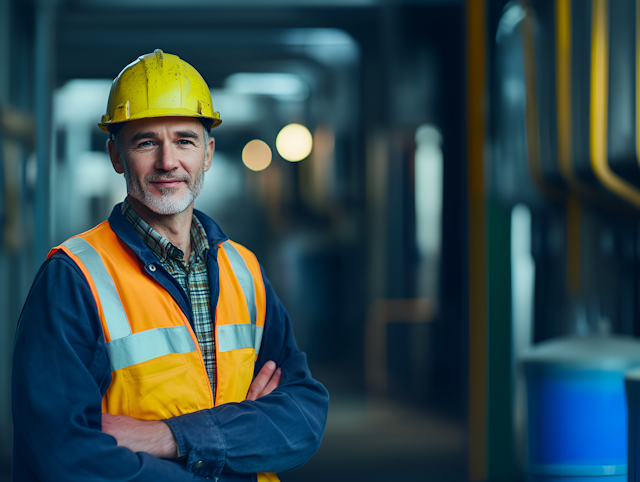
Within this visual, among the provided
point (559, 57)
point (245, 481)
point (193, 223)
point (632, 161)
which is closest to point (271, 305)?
point (193, 223)

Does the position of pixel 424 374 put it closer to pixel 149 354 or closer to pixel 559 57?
pixel 559 57

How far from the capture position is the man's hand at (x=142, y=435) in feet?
3.89

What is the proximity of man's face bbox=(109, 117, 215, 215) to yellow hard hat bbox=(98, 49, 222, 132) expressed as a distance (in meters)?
0.02

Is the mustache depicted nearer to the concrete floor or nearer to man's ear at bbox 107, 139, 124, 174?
man's ear at bbox 107, 139, 124, 174

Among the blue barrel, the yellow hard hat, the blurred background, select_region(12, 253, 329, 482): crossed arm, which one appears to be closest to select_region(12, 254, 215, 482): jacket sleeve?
select_region(12, 253, 329, 482): crossed arm

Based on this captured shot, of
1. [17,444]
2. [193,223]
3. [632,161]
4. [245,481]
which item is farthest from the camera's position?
[632,161]

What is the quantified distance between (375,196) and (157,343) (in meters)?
2.22

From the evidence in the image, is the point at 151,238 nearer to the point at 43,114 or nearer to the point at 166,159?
the point at 166,159

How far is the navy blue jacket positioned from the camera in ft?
3.63

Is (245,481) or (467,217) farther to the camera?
(467,217)

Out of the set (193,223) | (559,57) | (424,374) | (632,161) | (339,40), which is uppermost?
(339,40)

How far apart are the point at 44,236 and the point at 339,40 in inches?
71.5

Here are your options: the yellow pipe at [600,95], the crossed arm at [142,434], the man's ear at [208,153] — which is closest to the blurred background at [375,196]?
the yellow pipe at [600,95]

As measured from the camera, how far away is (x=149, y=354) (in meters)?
1.25
